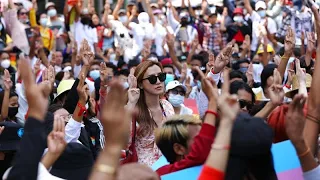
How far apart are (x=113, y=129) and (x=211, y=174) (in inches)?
21.3

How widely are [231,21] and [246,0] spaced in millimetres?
1307

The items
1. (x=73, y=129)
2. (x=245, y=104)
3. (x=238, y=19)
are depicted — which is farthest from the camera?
(x=238, y=19)

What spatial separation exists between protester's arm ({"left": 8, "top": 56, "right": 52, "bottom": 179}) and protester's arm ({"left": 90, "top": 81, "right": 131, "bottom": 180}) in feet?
1.24

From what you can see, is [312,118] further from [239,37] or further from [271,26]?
[271,26]

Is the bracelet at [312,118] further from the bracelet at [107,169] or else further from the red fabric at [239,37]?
the red fabric at [239,37]

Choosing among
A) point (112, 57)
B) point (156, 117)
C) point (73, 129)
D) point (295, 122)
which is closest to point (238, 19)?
point (112, 57)

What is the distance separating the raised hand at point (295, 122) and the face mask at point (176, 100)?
16.5 feet

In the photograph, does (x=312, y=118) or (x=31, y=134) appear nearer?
(x=31, y=134)

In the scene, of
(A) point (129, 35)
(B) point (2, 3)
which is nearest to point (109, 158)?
(B) point (2, 3)

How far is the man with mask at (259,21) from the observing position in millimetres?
17359

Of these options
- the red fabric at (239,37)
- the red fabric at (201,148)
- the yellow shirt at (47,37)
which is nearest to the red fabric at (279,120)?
the red fabric at (201,148)

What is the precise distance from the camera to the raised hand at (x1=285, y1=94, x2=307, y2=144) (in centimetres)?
366

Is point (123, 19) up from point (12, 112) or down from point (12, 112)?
down

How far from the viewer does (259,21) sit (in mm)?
17797
